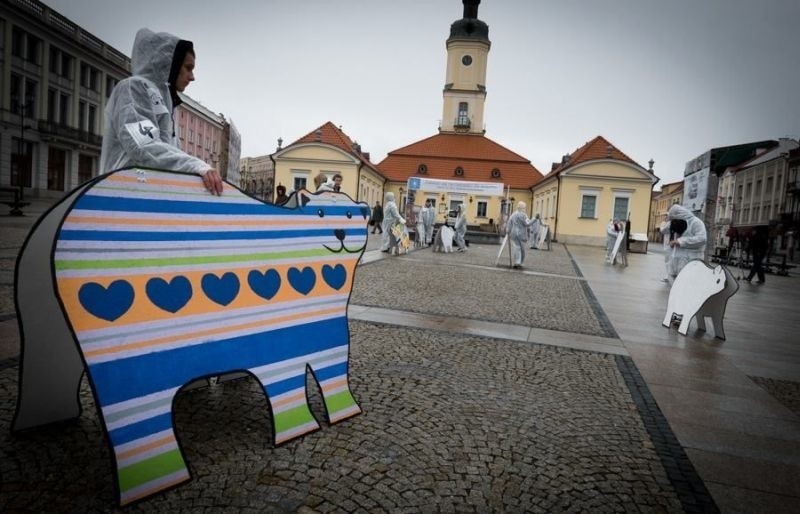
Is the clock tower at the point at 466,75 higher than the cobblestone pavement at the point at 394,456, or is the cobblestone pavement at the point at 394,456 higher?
the clock tower at the point at 466,75

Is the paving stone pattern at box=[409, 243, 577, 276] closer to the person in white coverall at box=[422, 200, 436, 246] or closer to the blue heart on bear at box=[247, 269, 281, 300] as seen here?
the person in white coverall at box=[422, 200, 436, 246]

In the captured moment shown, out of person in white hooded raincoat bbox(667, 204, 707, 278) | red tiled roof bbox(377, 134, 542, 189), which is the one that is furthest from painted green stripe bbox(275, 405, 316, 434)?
red tiled roof bbox(377, 134, 542, 189)

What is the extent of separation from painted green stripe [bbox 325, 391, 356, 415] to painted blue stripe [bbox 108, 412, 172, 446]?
3.36 ft

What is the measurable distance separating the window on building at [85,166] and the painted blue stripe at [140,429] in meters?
45.5

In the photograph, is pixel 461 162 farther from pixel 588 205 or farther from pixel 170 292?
pixel 170 292

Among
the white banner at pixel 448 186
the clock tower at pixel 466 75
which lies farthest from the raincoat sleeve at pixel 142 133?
the clock tower at pixel 466 75

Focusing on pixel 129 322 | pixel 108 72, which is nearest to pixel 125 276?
pixel 129 322

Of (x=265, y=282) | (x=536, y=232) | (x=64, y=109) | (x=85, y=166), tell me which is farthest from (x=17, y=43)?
(x=265, y=282)

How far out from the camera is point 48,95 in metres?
36.9

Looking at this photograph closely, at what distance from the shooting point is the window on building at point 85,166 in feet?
134

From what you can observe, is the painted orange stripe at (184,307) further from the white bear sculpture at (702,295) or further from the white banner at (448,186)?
the white banner at (448,186)

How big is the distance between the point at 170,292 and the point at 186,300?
9 cm

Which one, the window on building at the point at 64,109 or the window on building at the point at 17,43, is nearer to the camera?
the window on building at the point at 17,43

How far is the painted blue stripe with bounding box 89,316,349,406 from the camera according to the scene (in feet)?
6.78
